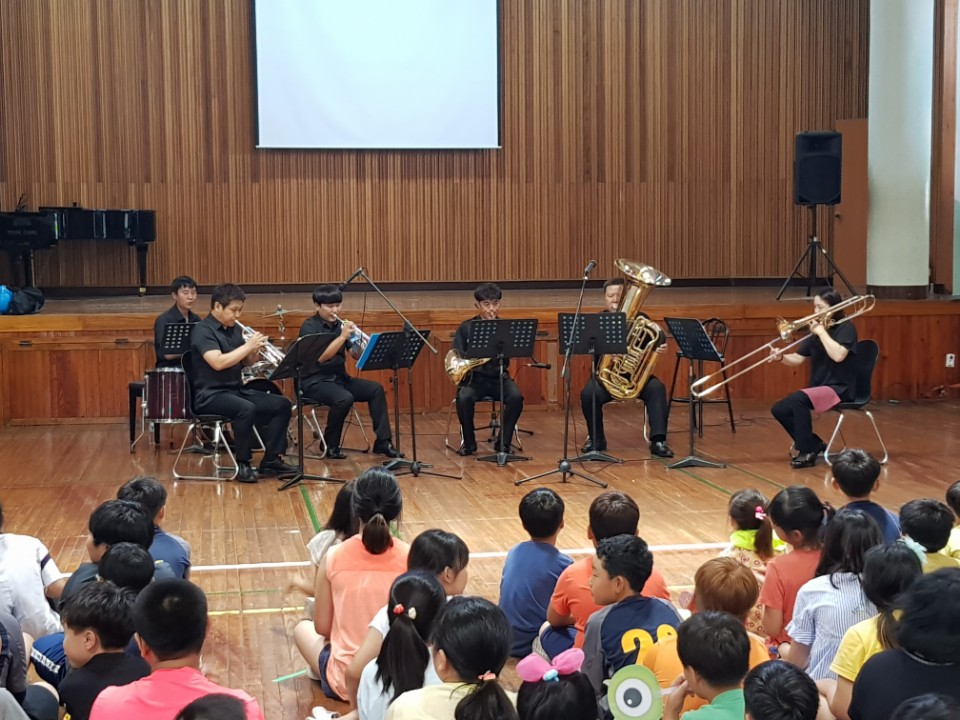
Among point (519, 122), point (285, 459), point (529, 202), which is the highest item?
point (519, 122)

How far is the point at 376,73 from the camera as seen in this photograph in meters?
14.4

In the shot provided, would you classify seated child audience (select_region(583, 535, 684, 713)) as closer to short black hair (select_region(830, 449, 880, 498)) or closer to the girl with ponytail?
the girl with ponytail

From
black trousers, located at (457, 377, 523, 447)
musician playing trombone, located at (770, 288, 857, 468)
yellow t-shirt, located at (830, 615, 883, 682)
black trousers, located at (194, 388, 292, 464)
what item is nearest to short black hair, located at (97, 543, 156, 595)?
yellow t-shirt, located at (830, 615, 883, 682)

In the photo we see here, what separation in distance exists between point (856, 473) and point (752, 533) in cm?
47

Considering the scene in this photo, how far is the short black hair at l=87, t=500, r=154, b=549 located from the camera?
3979mm

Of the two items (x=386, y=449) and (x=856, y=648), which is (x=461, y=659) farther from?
(x=386, y=449)

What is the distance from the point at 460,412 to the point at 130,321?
333cm

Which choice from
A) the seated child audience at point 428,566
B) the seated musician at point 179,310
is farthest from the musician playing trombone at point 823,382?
the seated child audience at point 428,566

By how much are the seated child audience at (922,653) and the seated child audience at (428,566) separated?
143 centimetres

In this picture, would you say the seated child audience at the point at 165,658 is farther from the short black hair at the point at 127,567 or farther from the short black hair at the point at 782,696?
the short black hair at the point at 782,696

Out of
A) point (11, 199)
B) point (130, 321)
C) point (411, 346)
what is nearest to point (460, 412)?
point (411, 346)

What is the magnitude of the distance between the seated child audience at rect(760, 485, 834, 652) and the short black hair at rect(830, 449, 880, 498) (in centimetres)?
54

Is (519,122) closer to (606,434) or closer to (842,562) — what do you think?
(606,434)

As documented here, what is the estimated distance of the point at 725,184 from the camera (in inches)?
608
